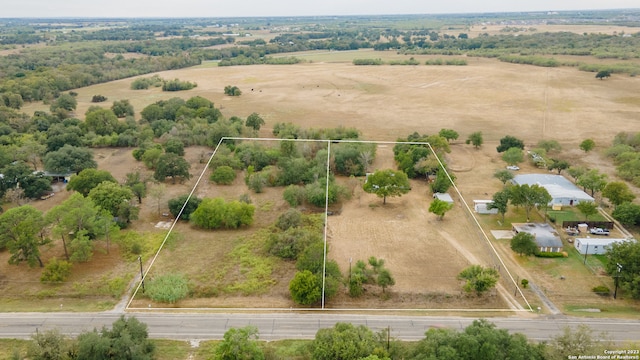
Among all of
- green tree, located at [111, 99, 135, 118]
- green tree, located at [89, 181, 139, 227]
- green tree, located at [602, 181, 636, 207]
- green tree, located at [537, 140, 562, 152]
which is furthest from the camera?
green tree, located at [111, 99, 135, 118]

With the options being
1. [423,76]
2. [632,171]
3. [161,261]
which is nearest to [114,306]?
[161,261]

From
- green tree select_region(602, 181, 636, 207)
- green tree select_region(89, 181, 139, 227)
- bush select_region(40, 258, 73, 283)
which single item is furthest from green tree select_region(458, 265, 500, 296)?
green tree select_region(89, 181, 139, 227)

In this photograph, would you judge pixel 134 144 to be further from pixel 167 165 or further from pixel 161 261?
pixel 161 261

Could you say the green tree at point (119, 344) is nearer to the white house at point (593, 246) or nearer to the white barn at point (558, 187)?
the white house at point (593, 246)

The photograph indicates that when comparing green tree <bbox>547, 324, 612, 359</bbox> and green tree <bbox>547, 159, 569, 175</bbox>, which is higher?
green tree <bbox>547, 324, 612, 359</bbox>

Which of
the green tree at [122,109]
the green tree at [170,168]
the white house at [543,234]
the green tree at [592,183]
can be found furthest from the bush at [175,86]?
the green tree at [592,183]

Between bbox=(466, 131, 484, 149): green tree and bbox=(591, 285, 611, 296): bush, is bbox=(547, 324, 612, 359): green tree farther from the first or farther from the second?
bbox=(466, 131, 484, 149): green tree

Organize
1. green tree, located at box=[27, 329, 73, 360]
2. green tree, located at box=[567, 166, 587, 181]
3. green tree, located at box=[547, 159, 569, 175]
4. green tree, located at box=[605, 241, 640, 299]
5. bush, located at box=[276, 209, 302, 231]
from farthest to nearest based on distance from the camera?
green tree, located at box=[547, 159, 569, 175] < green tree, located at box=[567, 166, 587, 181] < bush, located at box=[276, 209, 302, 231] < green tree, located at box=[605, 241, 640, 299] < green tree, located at box=[27, 329, 73, 360]
